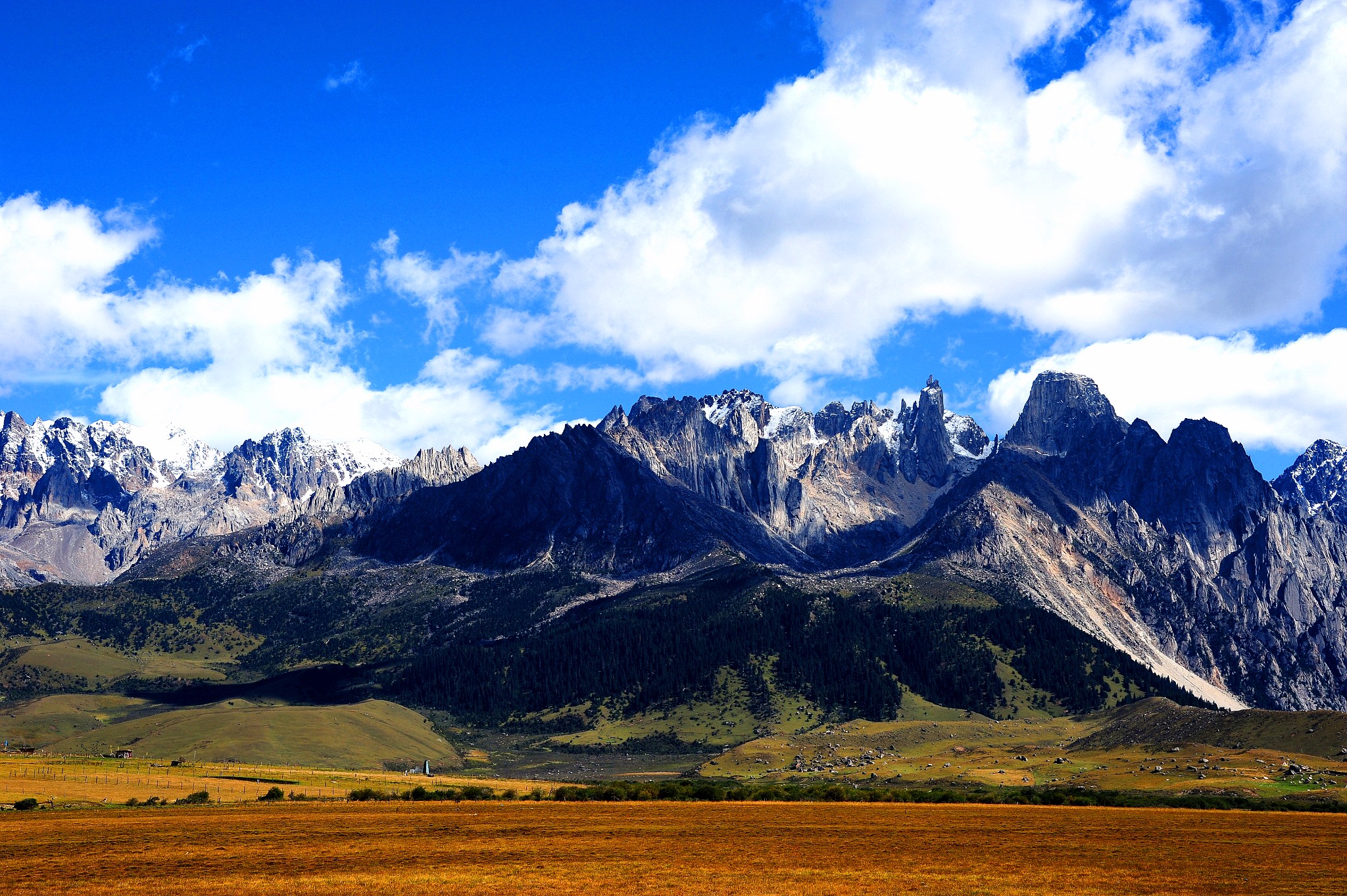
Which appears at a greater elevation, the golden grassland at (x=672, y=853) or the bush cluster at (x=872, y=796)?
the golden grassland at (x=672, y=853)

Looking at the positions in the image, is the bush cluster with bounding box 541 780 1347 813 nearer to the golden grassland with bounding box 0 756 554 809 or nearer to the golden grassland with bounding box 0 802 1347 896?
the golden grassland with bounding box 0 802 1347 896

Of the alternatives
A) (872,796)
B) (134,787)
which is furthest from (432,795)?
(872,796)

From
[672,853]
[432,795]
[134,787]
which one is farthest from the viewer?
[134,787]

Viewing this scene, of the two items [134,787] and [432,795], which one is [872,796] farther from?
[134,787]

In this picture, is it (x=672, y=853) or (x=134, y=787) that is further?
(x=134, y=787)

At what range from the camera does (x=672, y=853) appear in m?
91.1

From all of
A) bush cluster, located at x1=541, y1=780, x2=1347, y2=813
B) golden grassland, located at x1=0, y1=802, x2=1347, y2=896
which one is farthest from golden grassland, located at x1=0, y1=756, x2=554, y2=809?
golden grassland, located at x1=0, y1=802, x2=1347, y2=896

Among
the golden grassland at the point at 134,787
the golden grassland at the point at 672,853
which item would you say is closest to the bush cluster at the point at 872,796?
the golden grassland at the point at 672,853

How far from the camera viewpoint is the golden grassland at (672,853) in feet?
245

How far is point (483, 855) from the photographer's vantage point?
8881cm

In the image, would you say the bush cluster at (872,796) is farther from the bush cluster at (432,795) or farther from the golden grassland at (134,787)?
the golden grassland at (134,787)

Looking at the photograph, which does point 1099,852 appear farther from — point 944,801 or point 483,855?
point 944,801

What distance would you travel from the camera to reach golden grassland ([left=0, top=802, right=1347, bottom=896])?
7456 centimetres

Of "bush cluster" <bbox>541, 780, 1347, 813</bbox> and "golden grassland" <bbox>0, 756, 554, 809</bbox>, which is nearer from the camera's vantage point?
"golden grassland" <bbox>0, 756, 554, 809</bbox>
